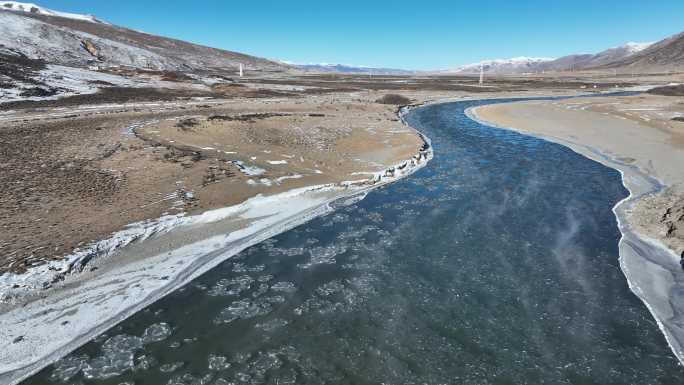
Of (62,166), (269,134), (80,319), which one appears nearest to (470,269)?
(80,319)

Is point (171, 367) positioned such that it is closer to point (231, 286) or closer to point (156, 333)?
point (156, 333)

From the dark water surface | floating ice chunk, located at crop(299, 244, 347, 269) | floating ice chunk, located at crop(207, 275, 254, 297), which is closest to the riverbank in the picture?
the dark water surface

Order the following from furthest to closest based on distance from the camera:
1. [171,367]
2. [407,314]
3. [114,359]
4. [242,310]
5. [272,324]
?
[242,310], [407,314], [272,324], [114,359], [171,367]

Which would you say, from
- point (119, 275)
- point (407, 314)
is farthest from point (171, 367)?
point (407, 314)

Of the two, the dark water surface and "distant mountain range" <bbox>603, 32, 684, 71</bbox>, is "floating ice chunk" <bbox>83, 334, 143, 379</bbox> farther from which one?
"distant mountain range" <bbox>603, 32, 684, 71</bbox>

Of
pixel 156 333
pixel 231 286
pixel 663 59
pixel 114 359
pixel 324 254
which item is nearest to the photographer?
pixel 114 359
